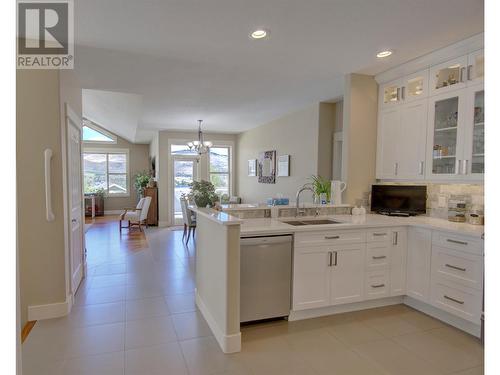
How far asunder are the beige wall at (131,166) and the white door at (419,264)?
10.2 metres

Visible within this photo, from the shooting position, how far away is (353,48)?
10.2 ft

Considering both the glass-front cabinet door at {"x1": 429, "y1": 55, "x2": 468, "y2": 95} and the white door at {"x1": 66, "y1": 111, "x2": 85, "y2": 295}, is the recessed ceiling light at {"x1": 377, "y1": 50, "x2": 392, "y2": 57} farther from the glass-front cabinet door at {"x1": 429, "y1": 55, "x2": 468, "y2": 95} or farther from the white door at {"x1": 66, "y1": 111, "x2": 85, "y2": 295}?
the white door at {"x1": 66, "y1": 111, "x2": 85, "y2": 295}

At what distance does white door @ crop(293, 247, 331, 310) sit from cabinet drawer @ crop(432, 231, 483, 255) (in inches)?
42.7

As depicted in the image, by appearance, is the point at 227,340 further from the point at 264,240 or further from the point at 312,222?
the point at 312,222

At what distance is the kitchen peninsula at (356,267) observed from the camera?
2.51 metres

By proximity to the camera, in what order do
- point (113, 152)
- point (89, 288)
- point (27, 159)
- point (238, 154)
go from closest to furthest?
point (27, 159) < point (89, 288) < point (238, 154) < point (113, 152)

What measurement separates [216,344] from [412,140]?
10.1 feet

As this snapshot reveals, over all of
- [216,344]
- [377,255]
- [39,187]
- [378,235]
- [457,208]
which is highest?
[39,187]

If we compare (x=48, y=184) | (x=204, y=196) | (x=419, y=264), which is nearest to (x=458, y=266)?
(x=419, y=264)

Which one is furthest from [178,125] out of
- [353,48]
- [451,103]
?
[451,103]

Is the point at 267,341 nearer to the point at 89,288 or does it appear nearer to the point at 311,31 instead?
the point at 89,288

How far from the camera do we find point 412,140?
11.5ft

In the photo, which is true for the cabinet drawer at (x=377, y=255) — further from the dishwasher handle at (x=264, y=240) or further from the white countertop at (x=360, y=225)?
the dishwasher handle at (x=264, y=240)

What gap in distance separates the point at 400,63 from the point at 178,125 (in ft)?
18.2
